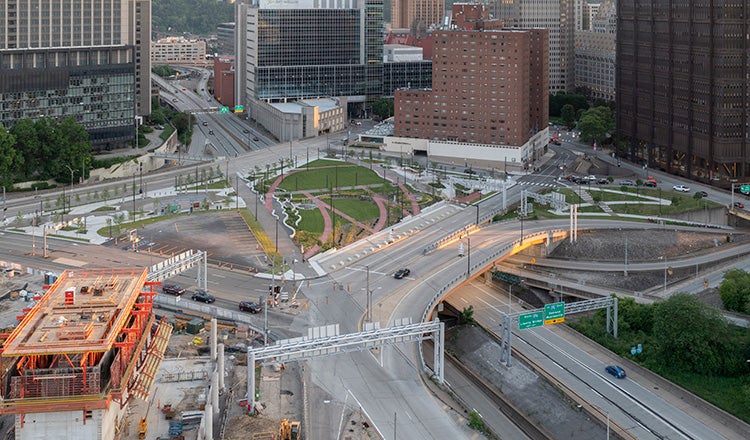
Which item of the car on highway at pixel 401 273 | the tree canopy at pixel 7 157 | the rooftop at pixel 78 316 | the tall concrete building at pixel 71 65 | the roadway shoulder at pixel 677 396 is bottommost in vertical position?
the roadway shoulder at pixel 677 396

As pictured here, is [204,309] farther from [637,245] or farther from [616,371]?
[637,245]

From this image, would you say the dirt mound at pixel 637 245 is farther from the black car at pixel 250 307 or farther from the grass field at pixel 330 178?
the black car at pixel 250 307

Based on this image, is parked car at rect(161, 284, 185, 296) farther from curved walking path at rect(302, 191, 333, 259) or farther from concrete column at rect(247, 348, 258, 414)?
concrete column at rect(247, 348, 258, 414)

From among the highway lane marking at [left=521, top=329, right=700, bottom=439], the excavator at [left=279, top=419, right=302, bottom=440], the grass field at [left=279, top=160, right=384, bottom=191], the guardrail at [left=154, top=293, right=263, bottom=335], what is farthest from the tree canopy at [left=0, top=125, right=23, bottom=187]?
the excavator at [left=279, top=419, right=302, bottom=440]

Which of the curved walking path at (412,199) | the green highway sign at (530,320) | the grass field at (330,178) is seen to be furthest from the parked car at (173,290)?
the grass field at (330,178)

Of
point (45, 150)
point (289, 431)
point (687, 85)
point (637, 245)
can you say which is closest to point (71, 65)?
point (45, 150)

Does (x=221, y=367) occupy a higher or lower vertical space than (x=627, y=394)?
higher
